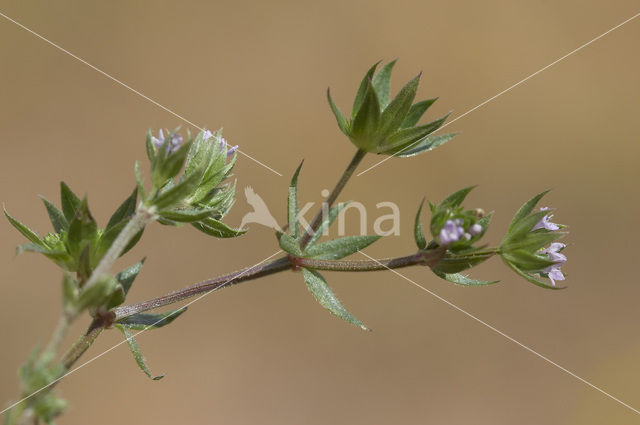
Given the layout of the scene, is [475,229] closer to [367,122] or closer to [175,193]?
[367,122]

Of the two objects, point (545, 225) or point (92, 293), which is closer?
point (92, 293)

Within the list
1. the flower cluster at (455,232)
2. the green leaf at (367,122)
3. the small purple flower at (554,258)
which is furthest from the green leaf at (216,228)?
the small purple flower at (554,258)

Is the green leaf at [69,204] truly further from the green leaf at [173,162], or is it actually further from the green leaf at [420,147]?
the green leaf at [420,147]

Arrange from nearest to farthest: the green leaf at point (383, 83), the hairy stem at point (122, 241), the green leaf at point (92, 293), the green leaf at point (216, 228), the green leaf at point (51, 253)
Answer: the green leaf at point (92, 293), the hairy stem at point (122, 241), the green leaf at point (51, 253), the green leaf at point (216, 228), the green leaf at point (383, 83)

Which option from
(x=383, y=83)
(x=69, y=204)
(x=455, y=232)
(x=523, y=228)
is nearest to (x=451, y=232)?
(x=455, y=232)

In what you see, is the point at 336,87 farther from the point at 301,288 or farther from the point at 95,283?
the point at 95,283

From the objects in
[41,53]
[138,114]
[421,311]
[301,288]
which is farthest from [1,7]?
[421,311]
